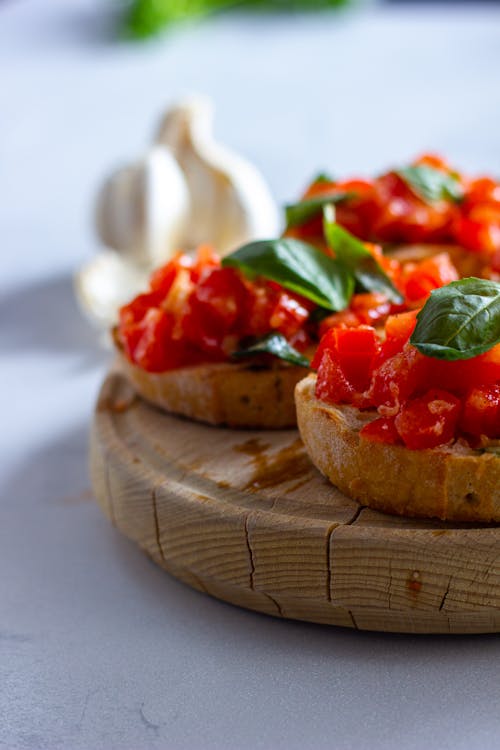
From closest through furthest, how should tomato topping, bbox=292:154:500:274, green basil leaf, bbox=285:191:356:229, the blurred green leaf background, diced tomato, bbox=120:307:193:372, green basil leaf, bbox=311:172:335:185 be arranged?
1. diced tomato, bbox=120:307:193:372
2. green basil leaf, bbox=285:191:356:229
3. tomato topping, bbox=292:154:500:274
4. green basil leaf, bbox=311:172:335:185
5. the blurred green leaf background

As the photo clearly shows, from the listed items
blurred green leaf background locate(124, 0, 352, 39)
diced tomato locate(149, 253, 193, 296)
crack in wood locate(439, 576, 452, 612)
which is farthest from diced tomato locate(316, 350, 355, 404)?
blurred green leaf background locate(124, 0, 352, 39)

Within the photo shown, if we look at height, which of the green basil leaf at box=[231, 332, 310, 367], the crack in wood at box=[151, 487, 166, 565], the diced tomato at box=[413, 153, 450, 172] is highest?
the diced tomato at box=[413, 153, 450, 172]

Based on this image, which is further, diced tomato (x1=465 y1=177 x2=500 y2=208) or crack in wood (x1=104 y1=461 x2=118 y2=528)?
diced tomato (x1=465 y1=177 x2=500 y2=208)

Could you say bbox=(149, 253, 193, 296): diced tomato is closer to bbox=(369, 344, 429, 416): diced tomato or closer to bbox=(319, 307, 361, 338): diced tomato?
bbox=(319, 307, 361, 338): diced tomato

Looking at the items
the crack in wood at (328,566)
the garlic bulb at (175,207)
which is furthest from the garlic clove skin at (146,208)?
the crack in wood at (328,566)

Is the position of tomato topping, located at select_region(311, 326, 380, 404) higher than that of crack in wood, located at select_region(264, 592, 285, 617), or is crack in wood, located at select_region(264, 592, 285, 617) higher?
tomato topping, located at select_region(311, 326, 380, 404)

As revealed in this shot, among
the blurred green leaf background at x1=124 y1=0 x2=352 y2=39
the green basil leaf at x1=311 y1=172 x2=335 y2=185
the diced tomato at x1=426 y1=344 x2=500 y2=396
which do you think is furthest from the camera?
the blurred green leaf background at x1=124 y1=0 x2=352 y2=39

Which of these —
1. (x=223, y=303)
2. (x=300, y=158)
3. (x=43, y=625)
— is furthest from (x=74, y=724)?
(x=300, y=158)
